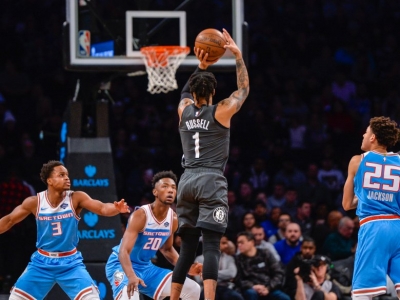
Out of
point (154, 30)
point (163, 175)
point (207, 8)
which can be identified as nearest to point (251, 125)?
point (207, 8)

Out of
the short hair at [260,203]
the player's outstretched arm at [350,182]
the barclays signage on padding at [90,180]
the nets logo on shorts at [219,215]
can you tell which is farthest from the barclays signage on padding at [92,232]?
the player's outstretched arm at [350,182]

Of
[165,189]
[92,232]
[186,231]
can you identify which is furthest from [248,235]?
[186,231]

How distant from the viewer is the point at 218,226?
24.4ft

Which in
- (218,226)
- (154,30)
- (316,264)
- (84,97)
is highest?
(154,30)

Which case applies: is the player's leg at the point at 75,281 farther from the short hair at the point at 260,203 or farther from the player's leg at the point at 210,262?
the short hair at the point at 260,203

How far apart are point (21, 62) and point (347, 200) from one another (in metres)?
9.30

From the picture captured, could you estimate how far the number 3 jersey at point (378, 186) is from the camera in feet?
23.1

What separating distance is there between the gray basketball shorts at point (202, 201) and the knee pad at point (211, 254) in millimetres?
71

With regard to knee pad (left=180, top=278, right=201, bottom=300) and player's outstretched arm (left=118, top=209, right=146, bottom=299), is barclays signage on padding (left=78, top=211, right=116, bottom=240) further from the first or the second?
knee pad (left=180, top=278, right=201, bottom=300)

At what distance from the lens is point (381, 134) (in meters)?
7.16

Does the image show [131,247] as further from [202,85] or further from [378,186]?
[378,186]

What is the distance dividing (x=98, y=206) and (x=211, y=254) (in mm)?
1425

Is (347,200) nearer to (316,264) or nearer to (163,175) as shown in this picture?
(163,175)

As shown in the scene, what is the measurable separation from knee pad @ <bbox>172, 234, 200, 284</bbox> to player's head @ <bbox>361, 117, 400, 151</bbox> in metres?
1.63
